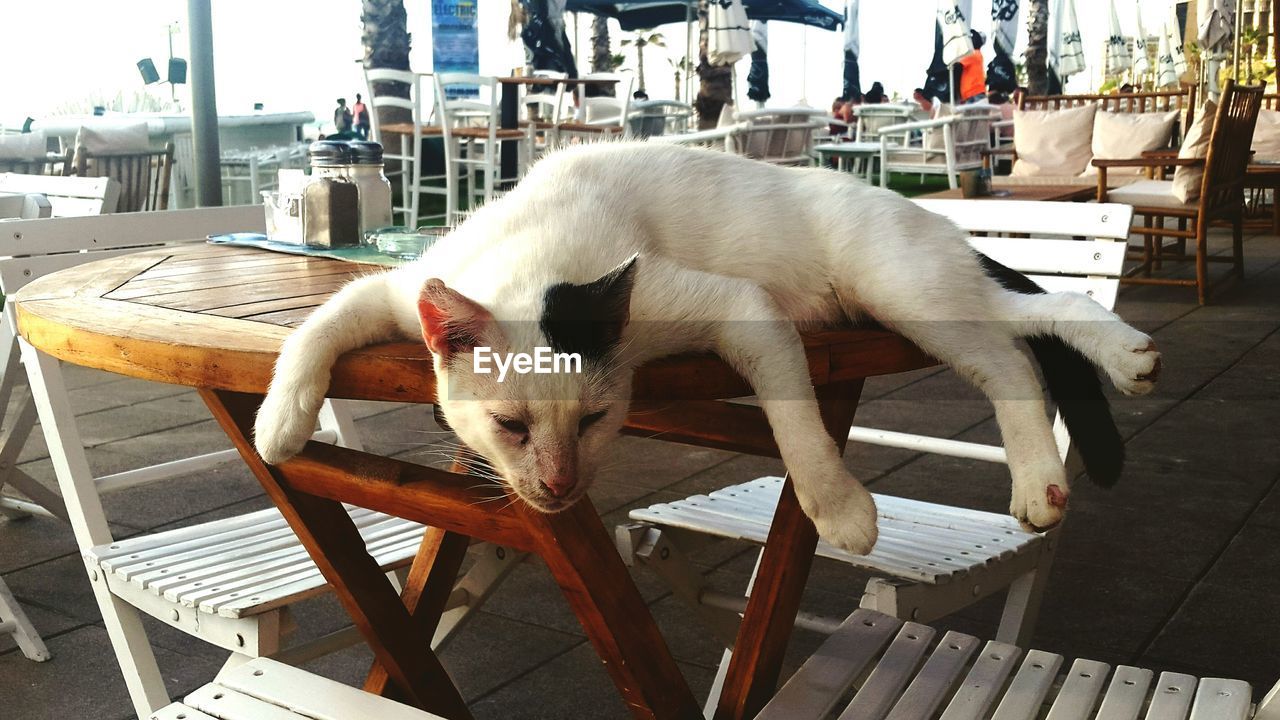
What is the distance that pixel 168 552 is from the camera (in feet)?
6.19

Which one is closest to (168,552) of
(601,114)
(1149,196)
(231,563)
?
(231,563)

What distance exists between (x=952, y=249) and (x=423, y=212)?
9767 millimetres

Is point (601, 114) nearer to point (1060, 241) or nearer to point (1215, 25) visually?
point (1215, 25)

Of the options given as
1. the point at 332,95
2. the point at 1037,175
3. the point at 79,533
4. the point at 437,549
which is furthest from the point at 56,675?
the point at 332,95

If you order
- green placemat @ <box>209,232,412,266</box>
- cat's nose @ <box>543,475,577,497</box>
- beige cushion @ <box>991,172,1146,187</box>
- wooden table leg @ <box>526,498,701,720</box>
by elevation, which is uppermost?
green placemat @ <box>209,232,412,266</box>

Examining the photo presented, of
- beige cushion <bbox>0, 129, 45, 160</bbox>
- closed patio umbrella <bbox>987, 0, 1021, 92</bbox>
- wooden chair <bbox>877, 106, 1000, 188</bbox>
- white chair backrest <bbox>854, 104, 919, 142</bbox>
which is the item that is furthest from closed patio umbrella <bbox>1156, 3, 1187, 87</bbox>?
beige cushion <bbox>0, 129, 45, 160</bbox>

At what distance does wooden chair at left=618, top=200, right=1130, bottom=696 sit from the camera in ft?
5.89

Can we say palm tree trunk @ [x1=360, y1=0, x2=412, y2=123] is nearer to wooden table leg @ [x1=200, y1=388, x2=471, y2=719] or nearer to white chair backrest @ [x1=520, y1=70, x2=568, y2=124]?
white chair backrest @ [x1=520, y1=70, x2=568, y2=124]

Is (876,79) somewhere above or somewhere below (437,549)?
above

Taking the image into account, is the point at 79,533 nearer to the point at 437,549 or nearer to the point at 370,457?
the point at 437,549

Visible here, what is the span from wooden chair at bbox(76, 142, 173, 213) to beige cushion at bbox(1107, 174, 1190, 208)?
19.1 ft

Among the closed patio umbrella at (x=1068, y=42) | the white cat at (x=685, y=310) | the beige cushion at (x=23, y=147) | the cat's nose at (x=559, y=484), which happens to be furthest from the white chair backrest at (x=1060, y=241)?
the closed patio umbrella at (x=1068, y=42)

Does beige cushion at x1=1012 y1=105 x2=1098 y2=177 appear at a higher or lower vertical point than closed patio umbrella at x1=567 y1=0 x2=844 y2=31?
lower

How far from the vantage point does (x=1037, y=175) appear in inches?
347
